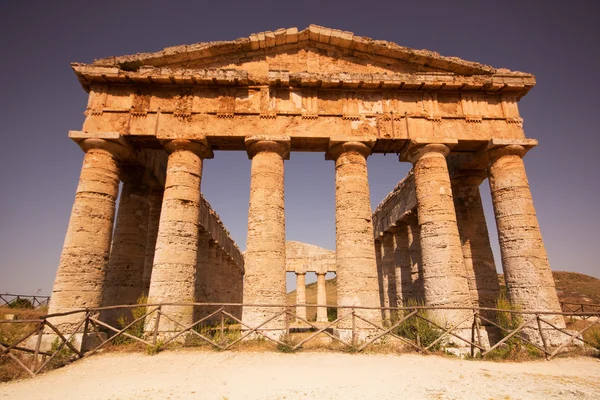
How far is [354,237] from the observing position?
11.0 meters

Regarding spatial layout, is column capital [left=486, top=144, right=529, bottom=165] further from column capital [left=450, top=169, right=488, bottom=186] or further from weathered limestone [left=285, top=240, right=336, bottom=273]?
weathered limestone [left=285, top=240, right=336, bottom=273]

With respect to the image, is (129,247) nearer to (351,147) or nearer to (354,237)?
(354,237)

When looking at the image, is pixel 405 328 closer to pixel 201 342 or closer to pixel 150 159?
pixel 201 342

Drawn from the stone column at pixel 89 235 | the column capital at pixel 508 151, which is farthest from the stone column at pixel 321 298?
the stone column at pixel 89 235

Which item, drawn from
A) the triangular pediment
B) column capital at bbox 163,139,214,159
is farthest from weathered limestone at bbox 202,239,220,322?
the triangular pediment

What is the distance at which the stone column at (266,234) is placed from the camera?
10133 mm

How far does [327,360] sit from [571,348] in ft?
23.9

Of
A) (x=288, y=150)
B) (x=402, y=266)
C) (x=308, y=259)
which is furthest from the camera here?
(x=308, y=259)

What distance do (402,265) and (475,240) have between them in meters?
5.29

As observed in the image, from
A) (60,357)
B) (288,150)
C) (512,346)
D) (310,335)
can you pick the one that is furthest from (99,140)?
(512,346)

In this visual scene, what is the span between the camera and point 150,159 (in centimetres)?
1406

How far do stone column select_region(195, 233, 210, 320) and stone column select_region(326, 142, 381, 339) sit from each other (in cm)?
955

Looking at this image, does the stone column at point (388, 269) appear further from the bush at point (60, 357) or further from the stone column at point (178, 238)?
the bush at point (60, 357)

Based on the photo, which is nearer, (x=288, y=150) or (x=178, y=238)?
(x=178, y=238)
